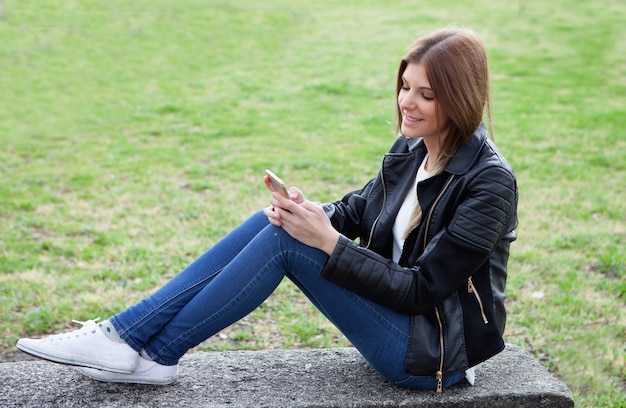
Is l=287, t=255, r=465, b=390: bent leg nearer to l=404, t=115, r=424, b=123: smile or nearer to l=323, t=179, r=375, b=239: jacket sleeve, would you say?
l=323, t=179, r=375, b=239: jacket sleeve

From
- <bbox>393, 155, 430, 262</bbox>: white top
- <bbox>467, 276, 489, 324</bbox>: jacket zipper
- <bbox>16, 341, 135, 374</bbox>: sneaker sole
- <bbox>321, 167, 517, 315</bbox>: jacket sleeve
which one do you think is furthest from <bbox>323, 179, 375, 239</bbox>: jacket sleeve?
<bbox>16, 341, 135, 374</bbox>: sneaker sole

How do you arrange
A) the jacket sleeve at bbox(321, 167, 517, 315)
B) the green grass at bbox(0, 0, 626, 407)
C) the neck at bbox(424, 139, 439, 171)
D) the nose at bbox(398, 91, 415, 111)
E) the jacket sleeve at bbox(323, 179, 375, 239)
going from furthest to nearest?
the green grass at bbox(0, 0, 626, 407)
the jacket sleeve at bbox(323, 179, 375, 239)
the neck at bbox(424, 139, 439, 171)
the nose at bbox(398, 91, 415, 111)
the jacket sleeve at bbox(321, 167, 517, 315)

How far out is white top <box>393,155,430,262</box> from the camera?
8.95 ft

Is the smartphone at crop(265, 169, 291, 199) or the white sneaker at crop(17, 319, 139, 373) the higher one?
the smartphone at crop(265, 169, 291, 199)

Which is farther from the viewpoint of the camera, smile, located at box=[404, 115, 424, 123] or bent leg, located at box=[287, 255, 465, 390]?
smile, located at box=[404, 115, 424, 123]

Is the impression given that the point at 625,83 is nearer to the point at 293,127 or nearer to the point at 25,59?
the point at 293,127

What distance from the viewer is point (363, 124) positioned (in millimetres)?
8508

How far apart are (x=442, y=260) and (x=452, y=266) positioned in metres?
0.04

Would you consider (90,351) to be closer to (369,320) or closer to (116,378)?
(116,378)

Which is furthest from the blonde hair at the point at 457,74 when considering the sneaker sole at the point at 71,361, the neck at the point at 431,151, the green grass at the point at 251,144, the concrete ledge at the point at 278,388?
the green grass at the point at 251,144

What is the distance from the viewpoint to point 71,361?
99.9 inches

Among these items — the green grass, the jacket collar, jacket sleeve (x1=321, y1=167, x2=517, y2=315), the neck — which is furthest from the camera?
the green grass

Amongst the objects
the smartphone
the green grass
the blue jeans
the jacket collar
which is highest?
the jacket collar

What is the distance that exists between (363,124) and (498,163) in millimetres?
6080
